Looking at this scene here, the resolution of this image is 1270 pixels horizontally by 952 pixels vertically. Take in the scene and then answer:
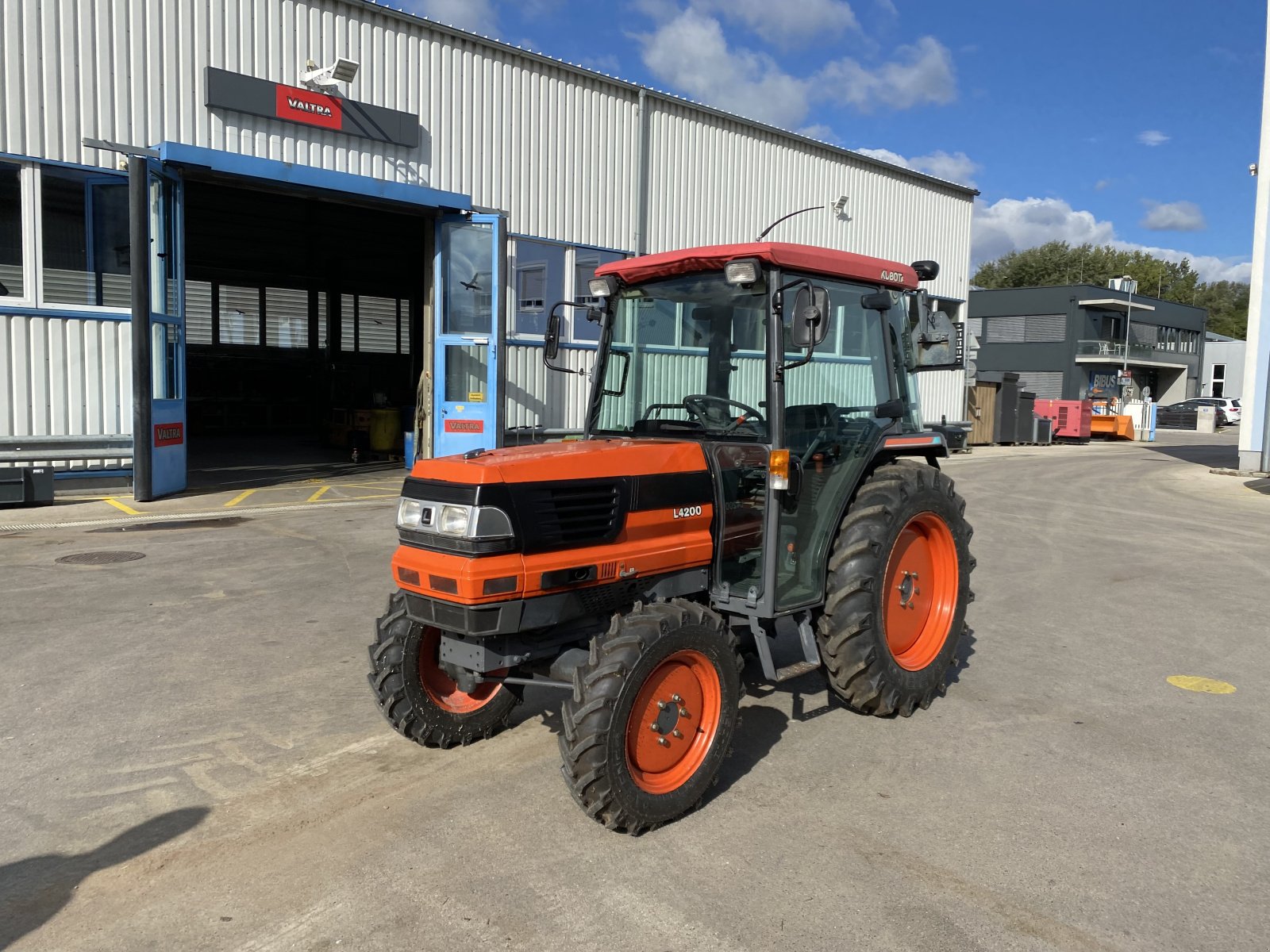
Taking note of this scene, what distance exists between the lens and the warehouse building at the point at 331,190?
36.6 ft

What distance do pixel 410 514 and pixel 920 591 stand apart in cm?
290

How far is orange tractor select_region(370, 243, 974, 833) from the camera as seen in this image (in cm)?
361

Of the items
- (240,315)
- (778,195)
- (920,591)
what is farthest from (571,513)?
(240,315)

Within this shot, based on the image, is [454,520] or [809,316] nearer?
[454,520]

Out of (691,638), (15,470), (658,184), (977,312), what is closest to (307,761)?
(691,638)

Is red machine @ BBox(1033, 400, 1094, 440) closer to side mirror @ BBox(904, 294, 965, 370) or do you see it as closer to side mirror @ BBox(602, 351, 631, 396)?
side mirror @ BBox(904, 294, 965, 370)

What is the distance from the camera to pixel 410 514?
388 centimetres

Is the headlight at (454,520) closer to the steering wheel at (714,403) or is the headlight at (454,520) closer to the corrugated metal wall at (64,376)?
the steering wheel at (714,403)

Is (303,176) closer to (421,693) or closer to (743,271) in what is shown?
(743,271)

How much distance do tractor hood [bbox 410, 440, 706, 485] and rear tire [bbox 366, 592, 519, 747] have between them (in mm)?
725

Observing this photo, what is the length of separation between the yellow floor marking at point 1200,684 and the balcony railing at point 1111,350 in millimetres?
53826

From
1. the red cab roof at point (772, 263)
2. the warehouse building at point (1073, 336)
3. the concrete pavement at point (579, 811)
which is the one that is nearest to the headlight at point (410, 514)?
the concrete pavement at point (579, 811)

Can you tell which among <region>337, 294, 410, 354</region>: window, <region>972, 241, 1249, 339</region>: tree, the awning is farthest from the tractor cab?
<region>972, 241, 1249, 339</region>: tree

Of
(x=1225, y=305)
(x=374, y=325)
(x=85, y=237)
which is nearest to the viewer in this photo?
(x=85, y=237)
